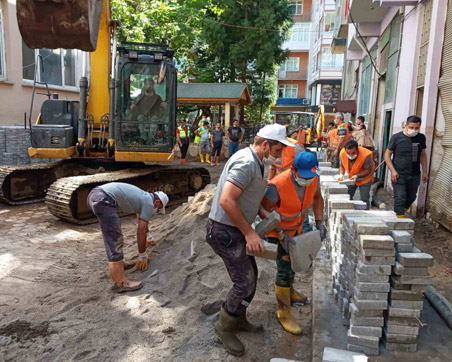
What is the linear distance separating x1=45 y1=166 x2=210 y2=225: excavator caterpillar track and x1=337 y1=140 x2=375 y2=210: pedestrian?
168 inches

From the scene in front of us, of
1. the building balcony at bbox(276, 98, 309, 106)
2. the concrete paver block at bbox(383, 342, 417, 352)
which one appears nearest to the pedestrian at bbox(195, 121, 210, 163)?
the concrete paver block at bbox(383, 342, 417, 352)

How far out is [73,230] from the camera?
734 centimetres

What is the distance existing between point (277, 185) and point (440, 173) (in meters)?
4.24

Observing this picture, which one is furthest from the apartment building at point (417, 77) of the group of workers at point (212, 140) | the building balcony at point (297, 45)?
the building balcony at point (297, 45)

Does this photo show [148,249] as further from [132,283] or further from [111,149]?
[111,149]

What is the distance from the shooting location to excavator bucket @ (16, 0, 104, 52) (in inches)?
112

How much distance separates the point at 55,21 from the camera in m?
2.90

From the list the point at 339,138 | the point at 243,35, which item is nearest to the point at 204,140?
the point at 339,138

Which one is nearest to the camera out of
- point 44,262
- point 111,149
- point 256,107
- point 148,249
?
point 44,262

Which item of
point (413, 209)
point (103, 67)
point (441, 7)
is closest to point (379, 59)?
point (441, 7)

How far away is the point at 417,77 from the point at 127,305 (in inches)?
281

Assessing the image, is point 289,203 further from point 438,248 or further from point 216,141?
point 216,141

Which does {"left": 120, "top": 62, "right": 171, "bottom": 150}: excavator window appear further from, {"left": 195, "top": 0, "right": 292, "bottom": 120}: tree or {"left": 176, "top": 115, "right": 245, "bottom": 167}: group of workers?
{"left": 195, "top": 0, "right": 292, "bottom": 120}: tree

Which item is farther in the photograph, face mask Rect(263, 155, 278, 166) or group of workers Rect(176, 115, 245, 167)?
group of workers Rect(176, 115, 245, 167)
